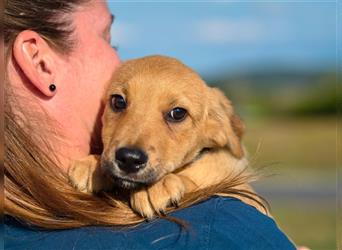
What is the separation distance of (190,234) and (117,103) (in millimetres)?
1123

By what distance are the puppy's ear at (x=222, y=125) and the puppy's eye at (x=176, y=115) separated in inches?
Result: 6.8

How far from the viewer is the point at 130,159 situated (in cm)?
318

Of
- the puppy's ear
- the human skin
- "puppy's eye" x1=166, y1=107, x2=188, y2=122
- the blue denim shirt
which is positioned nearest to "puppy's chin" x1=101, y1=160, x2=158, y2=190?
the human skin

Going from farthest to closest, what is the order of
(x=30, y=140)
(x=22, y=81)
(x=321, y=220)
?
(x=321, y=220) → (x=22, y=81) → (x=30, y=140)

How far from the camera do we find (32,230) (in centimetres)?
284

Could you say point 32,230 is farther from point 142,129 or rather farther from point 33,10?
point 33,10

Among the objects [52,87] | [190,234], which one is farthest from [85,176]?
[190,234]

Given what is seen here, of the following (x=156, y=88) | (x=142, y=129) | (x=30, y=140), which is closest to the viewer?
(x=30, y=140)

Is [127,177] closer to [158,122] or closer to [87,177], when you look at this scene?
[87,177]

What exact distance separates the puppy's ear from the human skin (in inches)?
25.5

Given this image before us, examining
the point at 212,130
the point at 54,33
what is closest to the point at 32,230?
the point at 54,33

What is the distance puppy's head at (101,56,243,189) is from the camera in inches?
125

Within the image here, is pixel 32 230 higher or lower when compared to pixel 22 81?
lower

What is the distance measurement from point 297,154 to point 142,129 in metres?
24.4
